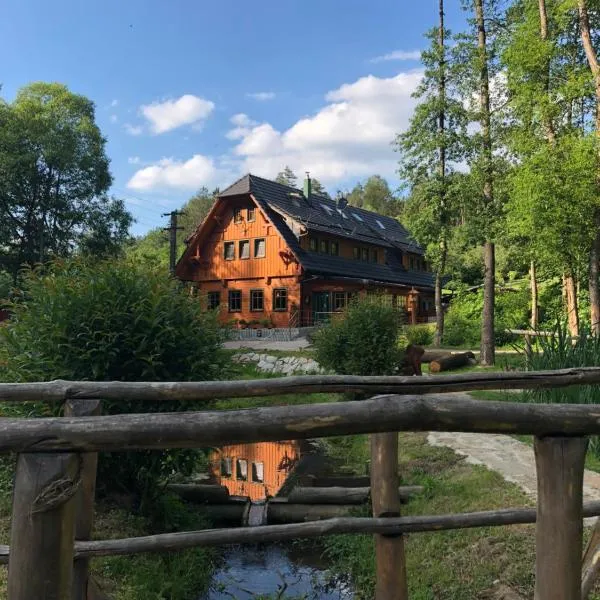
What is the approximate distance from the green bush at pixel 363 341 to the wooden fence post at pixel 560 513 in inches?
380

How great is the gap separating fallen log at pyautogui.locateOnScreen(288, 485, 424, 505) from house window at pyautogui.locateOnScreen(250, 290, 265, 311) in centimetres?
2139

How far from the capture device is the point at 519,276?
104ft

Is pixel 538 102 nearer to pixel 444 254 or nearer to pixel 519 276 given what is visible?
pixel 444 254

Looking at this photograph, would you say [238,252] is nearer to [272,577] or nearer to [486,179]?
[486,179]

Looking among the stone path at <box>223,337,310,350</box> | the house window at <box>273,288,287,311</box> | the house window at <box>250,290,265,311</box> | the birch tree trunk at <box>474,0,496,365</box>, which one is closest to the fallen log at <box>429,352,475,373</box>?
the birch tree trunk at <box>474,0,496,365</box>

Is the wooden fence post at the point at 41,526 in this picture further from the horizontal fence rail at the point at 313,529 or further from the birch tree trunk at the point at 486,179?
the birch tree trunk at the point at 486,179

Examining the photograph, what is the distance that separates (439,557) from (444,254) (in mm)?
17515

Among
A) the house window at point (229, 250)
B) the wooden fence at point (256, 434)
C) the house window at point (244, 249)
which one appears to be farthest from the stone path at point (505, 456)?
the house window at point (229, 250)

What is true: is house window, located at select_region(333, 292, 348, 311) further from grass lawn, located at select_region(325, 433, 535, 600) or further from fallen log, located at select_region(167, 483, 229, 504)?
fallen log, located at select_region(167, 483, 229, 504)

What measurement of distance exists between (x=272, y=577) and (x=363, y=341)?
6.89 meters

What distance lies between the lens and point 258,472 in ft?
28.5

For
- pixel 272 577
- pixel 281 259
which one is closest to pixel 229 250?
pixel 281 259

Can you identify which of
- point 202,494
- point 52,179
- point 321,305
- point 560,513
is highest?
point 52,179

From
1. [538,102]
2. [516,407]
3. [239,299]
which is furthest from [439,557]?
[239,299]
